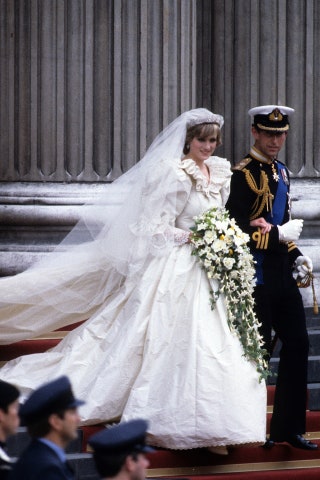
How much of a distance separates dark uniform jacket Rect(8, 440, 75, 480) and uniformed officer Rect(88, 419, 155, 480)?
0.46ft

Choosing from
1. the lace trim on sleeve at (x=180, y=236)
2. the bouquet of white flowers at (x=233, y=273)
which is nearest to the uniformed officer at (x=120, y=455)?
the bouquet of white flowers at (x=233, y=273)

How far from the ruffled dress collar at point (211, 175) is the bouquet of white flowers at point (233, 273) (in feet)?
0.77

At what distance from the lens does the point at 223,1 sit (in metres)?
10.6

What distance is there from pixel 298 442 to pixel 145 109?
313 centimetres

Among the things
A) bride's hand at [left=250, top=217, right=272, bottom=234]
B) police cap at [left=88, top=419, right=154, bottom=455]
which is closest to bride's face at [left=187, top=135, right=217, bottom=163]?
bride's hand at [left=250, top=217, right=272, bottom=234]

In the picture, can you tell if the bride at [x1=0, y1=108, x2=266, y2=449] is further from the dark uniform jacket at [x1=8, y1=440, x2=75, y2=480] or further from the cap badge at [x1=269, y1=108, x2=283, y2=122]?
the dark uniform jacket at [x1=8, y1=440, x2=75, y2=480]

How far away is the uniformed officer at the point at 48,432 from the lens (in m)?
4.36

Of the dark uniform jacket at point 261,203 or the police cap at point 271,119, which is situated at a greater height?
the police cap at point 271,119

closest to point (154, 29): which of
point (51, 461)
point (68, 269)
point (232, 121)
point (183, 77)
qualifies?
point (183, 77)

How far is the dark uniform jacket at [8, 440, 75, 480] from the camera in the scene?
4.33 m

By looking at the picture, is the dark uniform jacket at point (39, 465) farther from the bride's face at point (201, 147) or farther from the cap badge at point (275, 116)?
the cap badge at point (275, 116)

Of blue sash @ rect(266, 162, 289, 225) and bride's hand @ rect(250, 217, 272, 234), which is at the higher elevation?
blue sash @ rect(266, 162, 289, 225)

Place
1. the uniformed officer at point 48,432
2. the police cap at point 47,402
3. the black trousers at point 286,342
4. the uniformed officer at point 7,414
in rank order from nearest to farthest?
the uniformed officer at point 48,432, the police cap at point 47,402, the uniformed officer at point 7,414, the black trousers at point 286,342

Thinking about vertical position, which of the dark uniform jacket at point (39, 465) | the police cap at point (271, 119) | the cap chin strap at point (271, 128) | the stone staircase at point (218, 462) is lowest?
the stone staircase at point (218, 462)
